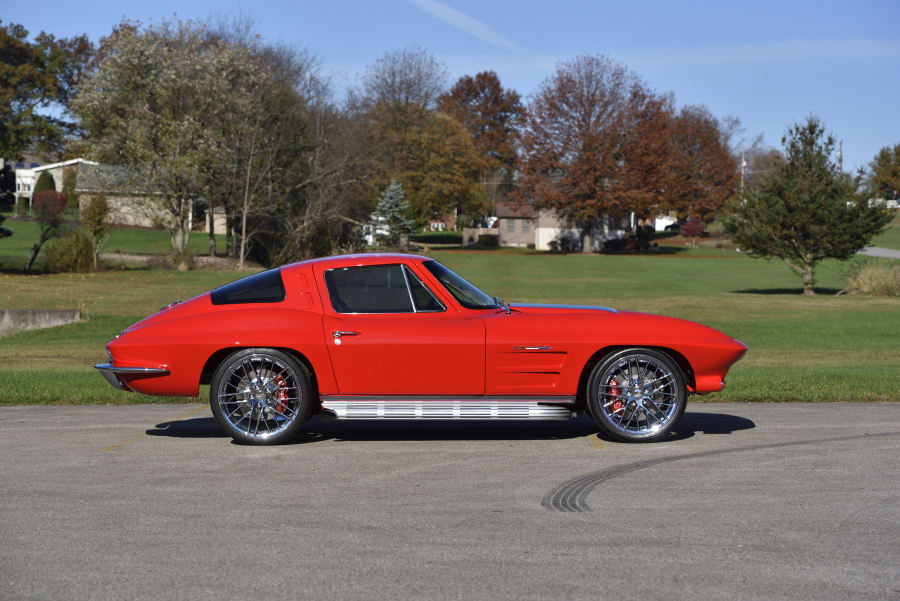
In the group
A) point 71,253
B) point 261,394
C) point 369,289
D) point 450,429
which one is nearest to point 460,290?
point 369,289

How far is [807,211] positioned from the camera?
1441 inches

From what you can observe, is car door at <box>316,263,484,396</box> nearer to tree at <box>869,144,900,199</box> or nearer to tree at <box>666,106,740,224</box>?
tree at <box>666,106,740,224</box>

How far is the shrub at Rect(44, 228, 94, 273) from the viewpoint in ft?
131

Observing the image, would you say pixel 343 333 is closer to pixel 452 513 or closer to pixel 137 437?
pixel 137 437

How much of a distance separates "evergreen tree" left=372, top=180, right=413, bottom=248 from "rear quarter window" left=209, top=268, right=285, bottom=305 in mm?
62666

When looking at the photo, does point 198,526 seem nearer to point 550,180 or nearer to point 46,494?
point 46,494

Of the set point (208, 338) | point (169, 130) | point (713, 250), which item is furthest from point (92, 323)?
point (713, 250)

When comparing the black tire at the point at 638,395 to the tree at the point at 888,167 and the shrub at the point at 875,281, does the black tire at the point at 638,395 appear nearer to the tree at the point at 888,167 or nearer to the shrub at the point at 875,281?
the shrub at the point at 875,281

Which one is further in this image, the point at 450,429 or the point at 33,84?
the point at 33,84

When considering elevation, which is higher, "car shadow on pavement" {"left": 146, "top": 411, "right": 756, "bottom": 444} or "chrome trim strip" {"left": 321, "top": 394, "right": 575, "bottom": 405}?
"chrome trim strip" {"left": 321, "top": 394, "right": 575, "bottom": 405}

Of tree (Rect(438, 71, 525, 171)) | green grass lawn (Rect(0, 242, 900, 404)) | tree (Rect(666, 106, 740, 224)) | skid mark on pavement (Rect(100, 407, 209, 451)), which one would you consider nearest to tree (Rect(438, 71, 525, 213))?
tree (Rect(438, 71, 525, 171))

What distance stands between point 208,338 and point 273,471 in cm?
145

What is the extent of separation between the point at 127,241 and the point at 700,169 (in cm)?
6343

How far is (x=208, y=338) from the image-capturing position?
321 inches
